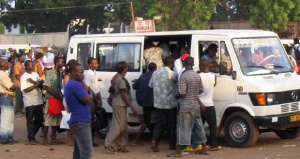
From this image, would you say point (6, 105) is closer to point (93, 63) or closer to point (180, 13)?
point (93, 63)

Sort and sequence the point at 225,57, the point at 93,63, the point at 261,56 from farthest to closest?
the point at 93,63 → the point at 261,56 → the point at 225,57

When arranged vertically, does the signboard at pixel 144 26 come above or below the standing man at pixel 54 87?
above

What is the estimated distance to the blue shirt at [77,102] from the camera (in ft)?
27.5

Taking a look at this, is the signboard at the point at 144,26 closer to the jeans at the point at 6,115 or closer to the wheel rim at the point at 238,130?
the jeans at the point at 6,115

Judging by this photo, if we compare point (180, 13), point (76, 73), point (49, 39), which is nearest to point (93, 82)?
point (76, 73)

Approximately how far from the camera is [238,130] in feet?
37.5

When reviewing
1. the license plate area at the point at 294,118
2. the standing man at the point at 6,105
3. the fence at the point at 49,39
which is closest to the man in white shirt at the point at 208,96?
the license plate area at the point at 294,118

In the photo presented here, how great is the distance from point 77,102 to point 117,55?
15.4 ft

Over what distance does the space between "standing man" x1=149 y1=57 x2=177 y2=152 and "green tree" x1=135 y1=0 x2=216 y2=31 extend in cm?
2823

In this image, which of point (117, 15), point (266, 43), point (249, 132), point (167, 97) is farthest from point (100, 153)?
point (117, 15)

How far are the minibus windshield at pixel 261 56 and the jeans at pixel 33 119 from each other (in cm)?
416

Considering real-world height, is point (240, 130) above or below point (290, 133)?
above

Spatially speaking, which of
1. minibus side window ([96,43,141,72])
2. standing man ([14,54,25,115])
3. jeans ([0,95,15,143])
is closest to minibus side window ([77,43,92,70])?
minibus side window ([96,43,141,72])

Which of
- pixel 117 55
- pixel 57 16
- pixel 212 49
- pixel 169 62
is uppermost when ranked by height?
pixel 57 16
